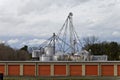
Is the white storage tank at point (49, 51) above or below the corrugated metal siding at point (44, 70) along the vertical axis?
Result: above

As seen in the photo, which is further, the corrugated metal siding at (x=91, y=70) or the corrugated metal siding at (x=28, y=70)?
the corrugated metal siding at (x=28, y=70)

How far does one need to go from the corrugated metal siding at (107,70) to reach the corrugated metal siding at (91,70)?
5.06ft

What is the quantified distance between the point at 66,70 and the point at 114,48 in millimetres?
68469

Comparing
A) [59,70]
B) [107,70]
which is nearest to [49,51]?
[59,70]

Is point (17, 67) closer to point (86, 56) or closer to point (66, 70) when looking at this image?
point (66, 70)

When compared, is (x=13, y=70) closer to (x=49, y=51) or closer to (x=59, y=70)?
(x=59, y=70)

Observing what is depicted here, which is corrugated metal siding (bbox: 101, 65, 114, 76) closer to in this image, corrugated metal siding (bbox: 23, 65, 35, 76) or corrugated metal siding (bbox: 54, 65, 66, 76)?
corrugated metal siding (bbox: 54, 65, 66, 76)

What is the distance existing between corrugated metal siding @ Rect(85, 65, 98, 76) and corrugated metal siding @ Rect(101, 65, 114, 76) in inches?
60.7

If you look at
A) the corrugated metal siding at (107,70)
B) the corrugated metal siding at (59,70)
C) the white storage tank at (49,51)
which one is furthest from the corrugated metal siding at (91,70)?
the white storage tank at (49,51)

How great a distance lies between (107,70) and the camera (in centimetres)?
7862

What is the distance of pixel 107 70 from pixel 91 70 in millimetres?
3527

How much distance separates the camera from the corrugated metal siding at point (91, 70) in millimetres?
78600

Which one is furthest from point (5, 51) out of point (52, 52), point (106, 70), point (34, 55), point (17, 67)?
point (106, 70)

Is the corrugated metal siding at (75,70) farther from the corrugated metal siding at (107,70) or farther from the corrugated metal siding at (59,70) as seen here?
the corrugated metal siding at (107,70)
